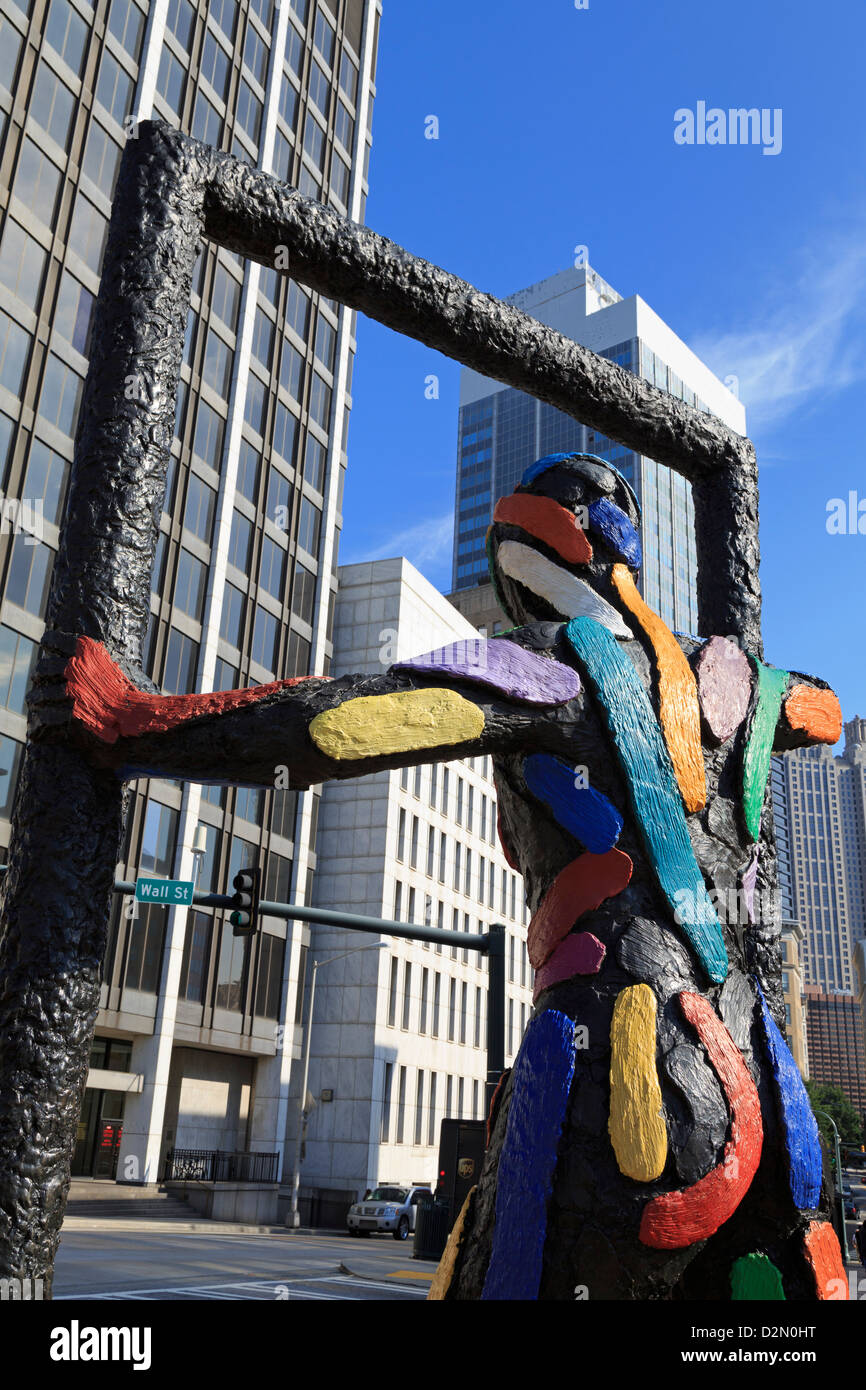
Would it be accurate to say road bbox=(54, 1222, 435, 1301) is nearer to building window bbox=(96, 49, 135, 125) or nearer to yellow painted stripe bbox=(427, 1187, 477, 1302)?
yellow painted stripe bbox=(427, 1187, 477, 1302)

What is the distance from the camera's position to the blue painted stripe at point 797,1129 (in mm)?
1818

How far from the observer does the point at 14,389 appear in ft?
73.8

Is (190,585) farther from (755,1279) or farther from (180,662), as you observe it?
(755,1279)

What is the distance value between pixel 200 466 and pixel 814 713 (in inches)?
1089

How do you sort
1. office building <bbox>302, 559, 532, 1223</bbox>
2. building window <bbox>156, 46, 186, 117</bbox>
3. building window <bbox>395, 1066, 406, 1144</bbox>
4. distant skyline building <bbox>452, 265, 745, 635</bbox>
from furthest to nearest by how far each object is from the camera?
distant skyline building <bbox>452, 265, 745, 635</bbox> < building window <bbox>395, 1066, 406, 1144</bbox> < office building <bbox>302, 559, 532, 1223</bbox> < building window <bbox>156, 46, 186, 117</bbox>

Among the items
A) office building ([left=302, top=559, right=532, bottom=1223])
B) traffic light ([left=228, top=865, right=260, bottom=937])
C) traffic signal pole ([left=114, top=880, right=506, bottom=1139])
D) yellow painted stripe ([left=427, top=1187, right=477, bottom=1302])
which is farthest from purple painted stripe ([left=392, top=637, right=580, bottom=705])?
office building ([left=302, top=559, right=532, bottom=1223])

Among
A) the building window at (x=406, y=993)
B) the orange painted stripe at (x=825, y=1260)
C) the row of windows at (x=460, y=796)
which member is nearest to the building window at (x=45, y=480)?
the row of windows at (x=460, y=796)

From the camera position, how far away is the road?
10.2 metres

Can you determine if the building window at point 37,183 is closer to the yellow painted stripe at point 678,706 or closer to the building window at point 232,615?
the building window at point 232,615

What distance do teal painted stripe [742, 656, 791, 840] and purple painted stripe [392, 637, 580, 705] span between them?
0.42 metres

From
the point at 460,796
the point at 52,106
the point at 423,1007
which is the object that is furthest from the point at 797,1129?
the point at 460,796

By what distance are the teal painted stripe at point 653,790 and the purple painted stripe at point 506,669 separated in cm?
7

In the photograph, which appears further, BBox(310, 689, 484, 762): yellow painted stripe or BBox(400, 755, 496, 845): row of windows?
BBox(400, 755, 496, 845): row of windows

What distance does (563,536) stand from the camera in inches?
90.7
